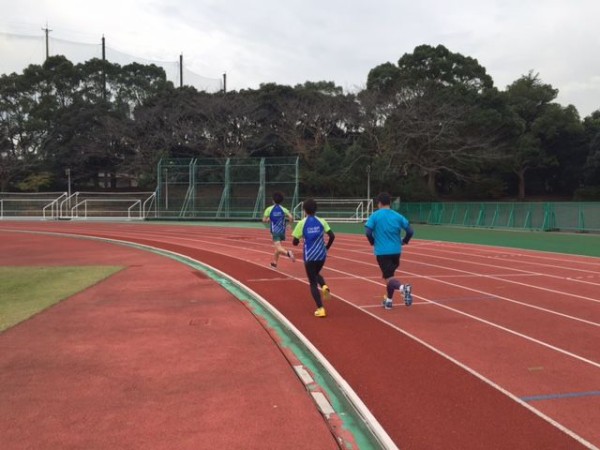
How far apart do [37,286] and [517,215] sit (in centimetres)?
2582

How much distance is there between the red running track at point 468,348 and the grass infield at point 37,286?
336cm

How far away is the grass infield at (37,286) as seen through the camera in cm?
804

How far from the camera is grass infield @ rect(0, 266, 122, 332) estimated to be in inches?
316

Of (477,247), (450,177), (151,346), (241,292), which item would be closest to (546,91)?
(450,177)

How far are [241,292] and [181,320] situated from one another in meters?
2.51

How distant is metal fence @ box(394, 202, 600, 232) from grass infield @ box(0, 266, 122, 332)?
22452mm

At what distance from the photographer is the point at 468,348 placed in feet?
19.5

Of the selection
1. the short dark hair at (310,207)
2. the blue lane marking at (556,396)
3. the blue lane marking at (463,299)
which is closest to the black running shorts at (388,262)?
the short dark hair at (310,207)

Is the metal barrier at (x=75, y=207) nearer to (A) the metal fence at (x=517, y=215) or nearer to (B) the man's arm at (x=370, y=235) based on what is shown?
(A) the metal fence at (x=517, y=215)

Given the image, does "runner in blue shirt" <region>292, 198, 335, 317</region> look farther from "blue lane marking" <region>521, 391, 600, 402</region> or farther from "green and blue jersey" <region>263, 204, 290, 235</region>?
"green and blue jersey" <region>263, 204, 290, 235</region>

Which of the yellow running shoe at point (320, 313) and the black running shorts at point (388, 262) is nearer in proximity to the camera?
the yellow running shoe at point (320, 313)

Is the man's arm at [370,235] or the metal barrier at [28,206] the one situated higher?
the man's arm at [370,235]

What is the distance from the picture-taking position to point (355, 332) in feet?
22.0

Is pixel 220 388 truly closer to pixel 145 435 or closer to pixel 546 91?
pixel 145 435
